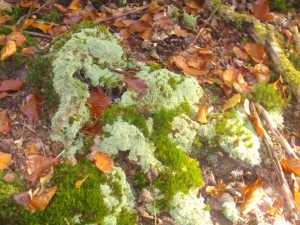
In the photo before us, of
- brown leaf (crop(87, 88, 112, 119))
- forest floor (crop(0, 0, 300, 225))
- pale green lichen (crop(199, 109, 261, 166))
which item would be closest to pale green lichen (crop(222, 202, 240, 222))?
forest floor (crop(0, 0, 300, 225))

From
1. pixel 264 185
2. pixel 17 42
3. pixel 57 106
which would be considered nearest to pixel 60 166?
pixel 57 106

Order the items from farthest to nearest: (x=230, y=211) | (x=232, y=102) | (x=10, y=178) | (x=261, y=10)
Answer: (x=261, y=10)
(x=232, y=102)
(x=230, y=211)
(x=10, y=178)

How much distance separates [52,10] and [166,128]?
6.07 feet

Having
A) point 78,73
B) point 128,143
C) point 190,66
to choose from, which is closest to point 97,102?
point 78,73

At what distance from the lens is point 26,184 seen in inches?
97.1

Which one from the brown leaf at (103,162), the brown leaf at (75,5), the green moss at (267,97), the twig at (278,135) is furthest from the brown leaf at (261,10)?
the brown leaf at (103,162)

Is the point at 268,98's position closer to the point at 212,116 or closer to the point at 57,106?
the point at 212,116

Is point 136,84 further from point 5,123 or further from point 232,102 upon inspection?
point 5,123

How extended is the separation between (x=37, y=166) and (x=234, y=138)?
1524 millimetres

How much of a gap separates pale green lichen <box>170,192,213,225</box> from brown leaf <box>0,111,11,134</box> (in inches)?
51.6

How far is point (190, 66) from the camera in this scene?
3.41 m

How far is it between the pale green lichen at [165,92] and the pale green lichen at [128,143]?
0.83ft

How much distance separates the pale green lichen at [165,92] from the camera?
2.94 m

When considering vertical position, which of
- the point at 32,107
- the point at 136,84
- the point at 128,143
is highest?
the point at 136,84
